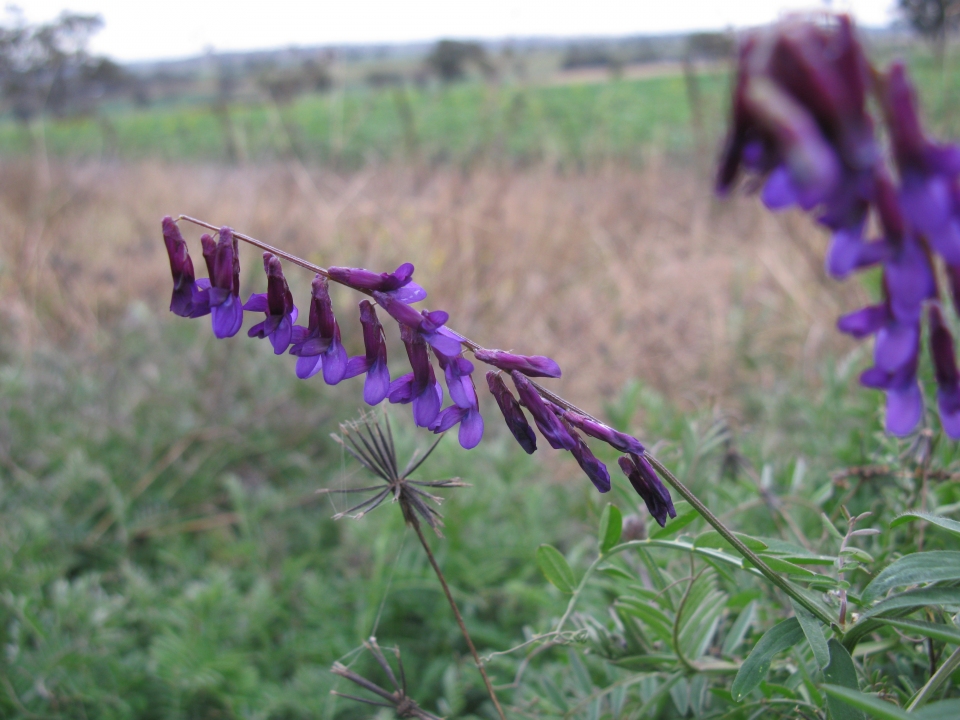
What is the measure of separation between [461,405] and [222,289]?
281 millimetres

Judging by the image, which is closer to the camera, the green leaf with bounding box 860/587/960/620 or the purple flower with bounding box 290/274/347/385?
the green leaf with bounding box 860/587/960/620

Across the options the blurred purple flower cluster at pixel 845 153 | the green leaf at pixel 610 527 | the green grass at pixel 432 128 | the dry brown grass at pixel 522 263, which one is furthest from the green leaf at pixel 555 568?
the green grass at pixel 432 128

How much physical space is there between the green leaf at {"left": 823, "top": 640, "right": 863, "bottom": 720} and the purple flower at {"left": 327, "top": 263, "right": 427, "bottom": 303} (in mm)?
535

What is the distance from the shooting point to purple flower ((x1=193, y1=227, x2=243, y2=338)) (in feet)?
2.42

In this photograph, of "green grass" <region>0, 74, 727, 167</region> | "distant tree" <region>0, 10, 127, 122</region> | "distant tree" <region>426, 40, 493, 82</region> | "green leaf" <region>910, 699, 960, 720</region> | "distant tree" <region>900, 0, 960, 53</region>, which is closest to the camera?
"green leaf" <region>910, 699, 960, 720</region>

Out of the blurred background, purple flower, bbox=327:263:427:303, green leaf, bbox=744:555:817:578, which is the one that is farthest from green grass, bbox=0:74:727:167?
green leaf, bbox=744:555:817:578

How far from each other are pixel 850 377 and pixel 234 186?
6.48m

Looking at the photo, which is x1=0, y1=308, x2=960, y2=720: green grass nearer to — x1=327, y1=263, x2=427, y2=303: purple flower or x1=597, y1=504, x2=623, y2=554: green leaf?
x1=597, y1=504, x2=623, y2=554: green leaf

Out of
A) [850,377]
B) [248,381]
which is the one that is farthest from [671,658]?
[248,381]

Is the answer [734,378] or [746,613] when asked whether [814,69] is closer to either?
[746,613]

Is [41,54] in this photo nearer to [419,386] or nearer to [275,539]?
[275,539]

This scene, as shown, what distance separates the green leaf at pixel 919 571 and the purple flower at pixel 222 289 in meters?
0.67

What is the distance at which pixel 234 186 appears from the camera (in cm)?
711

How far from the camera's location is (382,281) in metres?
0.72
